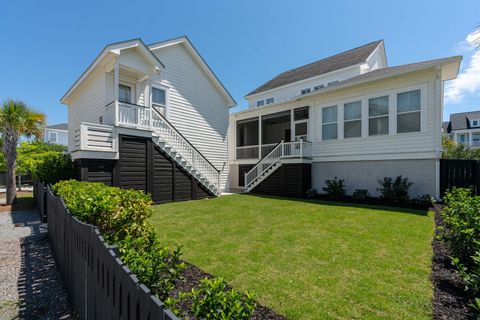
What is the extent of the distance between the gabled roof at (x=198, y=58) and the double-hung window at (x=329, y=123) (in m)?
6.18

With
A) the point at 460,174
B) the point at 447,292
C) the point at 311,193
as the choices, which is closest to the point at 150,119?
the point at 311,193

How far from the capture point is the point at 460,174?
966 centimetres

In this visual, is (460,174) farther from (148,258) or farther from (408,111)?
(148,258)

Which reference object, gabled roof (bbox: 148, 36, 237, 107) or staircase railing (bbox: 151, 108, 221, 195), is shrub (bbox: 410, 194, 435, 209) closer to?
staircase railing (bbox: 151, 108, 221, 195)

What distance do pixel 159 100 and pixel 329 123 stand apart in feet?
30.7

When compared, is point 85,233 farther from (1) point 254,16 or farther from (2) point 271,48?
(2) point 271,48

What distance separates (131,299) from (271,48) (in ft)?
58.2

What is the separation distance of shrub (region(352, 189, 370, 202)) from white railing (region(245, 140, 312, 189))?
10.5ft

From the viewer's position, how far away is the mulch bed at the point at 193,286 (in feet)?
8.48

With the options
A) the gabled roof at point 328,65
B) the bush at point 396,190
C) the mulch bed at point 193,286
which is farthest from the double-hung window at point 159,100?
the gabled roof at point 328,65

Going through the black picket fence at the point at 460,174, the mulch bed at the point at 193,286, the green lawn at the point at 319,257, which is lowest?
the green lawn at the point at 319,257

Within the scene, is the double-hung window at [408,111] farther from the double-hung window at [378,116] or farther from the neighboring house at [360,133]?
the double-hung window at [378,116]

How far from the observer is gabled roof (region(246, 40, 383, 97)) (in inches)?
701

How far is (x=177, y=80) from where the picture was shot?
13.3 meters
